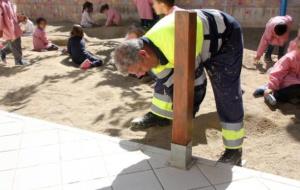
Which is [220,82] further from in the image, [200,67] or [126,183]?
[126,183]

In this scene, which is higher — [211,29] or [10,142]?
[211,29]

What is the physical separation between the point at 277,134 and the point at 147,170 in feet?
5.47

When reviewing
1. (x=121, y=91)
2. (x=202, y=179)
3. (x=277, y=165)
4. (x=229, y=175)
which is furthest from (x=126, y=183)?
(x=121, y=91)

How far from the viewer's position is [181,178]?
3.02m

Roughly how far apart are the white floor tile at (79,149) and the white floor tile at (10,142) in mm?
455

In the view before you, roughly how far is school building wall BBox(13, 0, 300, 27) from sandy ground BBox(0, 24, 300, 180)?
2.20 m

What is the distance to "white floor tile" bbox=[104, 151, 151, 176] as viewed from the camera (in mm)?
3162

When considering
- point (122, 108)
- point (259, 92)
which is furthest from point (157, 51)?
point (259, 92)

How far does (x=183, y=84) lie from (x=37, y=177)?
1.37 m

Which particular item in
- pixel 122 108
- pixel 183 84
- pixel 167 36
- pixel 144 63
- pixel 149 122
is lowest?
pixel 122 108

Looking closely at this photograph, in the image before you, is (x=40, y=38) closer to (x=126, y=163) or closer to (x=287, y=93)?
(x=287, y=93)

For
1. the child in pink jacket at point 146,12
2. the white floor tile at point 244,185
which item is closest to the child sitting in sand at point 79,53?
the child in pink jacket at point 146,12

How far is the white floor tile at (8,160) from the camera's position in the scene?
10.8 ft

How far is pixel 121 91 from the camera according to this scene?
5.60m
